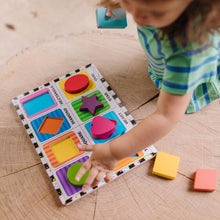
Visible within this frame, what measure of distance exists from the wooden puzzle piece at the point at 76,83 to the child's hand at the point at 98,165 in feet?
0.77

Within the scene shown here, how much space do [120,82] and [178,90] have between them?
1.13 ft

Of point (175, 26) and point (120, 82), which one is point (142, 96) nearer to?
point (120, 82)

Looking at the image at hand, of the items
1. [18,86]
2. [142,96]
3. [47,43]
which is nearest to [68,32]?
[47,43]

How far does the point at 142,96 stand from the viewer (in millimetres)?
810

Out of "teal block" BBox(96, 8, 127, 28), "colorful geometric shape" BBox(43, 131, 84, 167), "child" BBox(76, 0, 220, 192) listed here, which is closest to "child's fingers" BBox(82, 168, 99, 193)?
"child" BBox(76, 0, 220, 192)

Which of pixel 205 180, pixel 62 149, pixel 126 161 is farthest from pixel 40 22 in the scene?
pixel 205 180

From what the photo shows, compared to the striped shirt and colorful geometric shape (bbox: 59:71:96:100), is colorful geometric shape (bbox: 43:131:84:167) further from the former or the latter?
the striped shirt

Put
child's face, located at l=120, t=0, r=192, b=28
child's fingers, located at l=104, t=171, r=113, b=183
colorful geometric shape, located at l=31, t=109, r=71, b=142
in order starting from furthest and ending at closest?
1. colorful geometric shape, located at l=31, t=109, r=71, b=142
2. child's fingers, located at l=104, t=171, r=113, b=183
3. child's face, located at l=120, t=0, r=192, b=28

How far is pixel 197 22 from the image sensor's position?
436 mm

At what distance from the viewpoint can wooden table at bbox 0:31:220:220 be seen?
672mm

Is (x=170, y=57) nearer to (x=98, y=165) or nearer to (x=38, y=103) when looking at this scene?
(x=98, y=165)

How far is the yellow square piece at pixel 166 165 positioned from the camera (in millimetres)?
684

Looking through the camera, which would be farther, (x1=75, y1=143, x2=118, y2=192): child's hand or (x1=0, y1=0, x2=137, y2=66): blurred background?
(x1=0, y1=0, x2=137, y2=66): blurred background

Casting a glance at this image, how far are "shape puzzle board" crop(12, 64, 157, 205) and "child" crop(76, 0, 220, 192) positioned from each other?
80 millimetres
